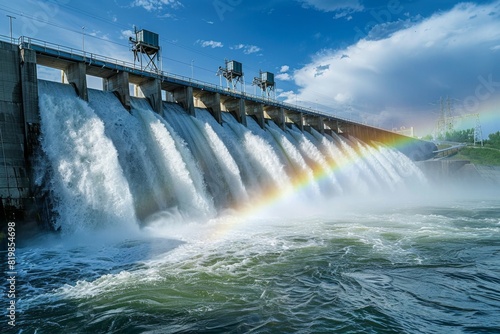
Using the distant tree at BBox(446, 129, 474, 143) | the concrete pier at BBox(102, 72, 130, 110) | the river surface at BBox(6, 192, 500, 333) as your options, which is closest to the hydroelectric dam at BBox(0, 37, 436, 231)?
the concrete pier at BBox(102, 72, 130, 110)

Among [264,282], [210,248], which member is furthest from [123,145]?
[264,282]

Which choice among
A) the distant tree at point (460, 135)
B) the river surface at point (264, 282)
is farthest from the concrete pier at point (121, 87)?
the distant tree at point (460, 135)

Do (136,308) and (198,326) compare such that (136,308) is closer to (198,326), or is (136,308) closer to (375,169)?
(198,326)

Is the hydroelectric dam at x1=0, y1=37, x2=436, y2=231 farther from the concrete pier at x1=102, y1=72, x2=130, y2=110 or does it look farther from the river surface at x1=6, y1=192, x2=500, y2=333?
the river surface at x1=6, y1=192, x2=500, y2=333

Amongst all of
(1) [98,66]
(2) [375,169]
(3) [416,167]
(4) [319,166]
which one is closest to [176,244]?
(1) [98,66]

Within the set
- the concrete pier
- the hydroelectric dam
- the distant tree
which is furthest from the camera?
the distant tree

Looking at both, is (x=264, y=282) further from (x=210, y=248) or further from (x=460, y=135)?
(x=460, y=135)
